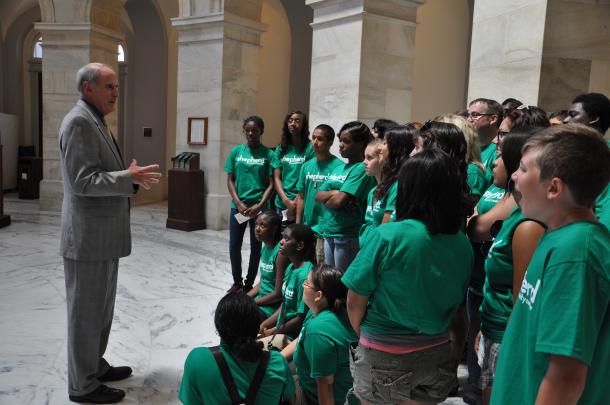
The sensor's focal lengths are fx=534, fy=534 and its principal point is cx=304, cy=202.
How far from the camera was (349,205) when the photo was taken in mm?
3943

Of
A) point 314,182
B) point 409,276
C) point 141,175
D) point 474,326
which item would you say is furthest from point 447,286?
point 314,182

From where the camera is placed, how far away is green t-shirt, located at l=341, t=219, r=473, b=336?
1.82 m

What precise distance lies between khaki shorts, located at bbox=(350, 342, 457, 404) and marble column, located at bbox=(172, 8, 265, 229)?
23.3 feet

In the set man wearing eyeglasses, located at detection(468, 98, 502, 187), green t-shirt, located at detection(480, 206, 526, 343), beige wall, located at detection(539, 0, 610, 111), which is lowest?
green t-shirt, located at detection(480, 206, 526, 343)

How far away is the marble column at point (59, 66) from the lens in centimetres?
987

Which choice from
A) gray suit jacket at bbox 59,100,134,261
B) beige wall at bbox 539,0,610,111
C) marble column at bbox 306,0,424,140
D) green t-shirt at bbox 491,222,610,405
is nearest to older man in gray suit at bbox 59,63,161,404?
gray suit jacket at bbox 59,100,134,261

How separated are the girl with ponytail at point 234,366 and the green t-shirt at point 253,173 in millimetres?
3322

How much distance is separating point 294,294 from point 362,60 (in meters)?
3.88

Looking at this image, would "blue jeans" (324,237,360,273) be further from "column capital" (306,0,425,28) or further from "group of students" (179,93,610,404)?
"column capital" (306,0,425,28)

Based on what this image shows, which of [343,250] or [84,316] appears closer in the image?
[84,316]

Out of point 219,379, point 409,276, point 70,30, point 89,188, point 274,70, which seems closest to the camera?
point 409,276

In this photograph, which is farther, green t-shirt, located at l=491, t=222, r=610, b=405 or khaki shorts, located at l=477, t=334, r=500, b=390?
khaki shorts, located at l=477, t=334, r=500, b=390

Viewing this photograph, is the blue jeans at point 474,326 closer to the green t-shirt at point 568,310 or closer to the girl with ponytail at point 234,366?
the girl with ponytail at point 234,366

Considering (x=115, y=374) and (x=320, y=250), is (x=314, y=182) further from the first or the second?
(x=115, y=374)
